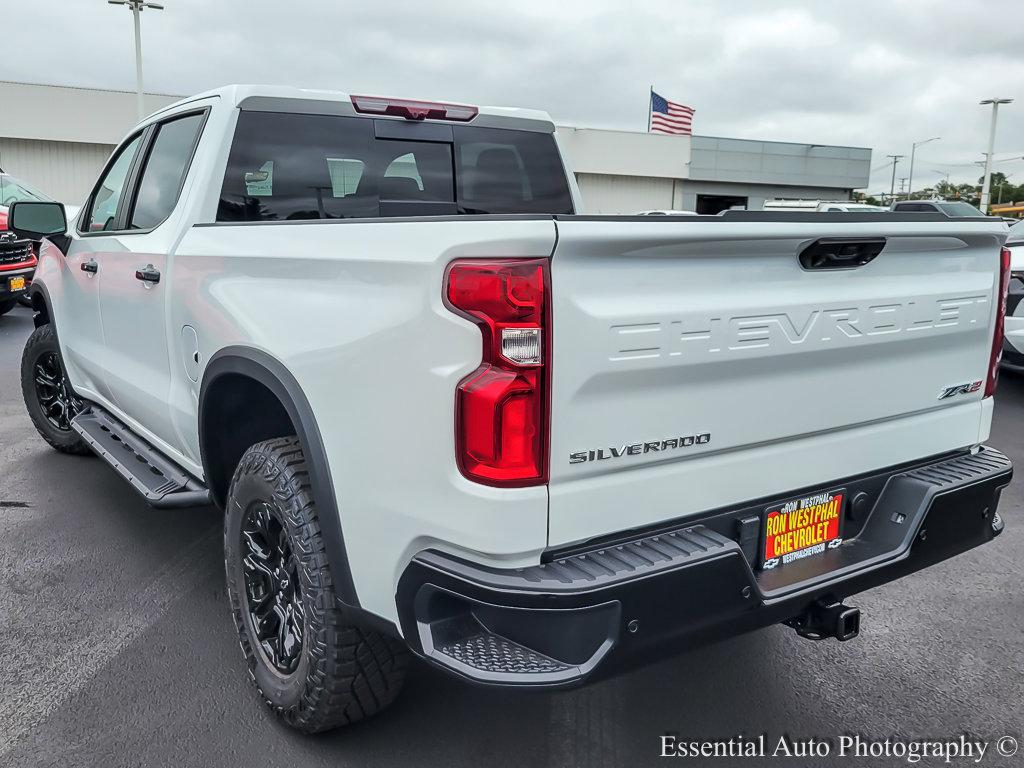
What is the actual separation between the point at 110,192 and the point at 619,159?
37.1m

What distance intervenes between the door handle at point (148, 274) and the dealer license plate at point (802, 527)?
240cm

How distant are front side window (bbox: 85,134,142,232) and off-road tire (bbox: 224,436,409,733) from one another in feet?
7.36

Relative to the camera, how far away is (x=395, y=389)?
6.62ft

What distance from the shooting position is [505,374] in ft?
6.13

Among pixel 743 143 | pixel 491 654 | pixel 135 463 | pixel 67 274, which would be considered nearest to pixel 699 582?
pixel 491 654

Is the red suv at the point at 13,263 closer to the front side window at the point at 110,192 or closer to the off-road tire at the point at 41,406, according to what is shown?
the off-road tire at the point at 41,406

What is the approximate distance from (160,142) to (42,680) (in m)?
2.30

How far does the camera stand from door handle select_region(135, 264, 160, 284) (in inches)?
131

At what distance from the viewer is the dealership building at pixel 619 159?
102ft

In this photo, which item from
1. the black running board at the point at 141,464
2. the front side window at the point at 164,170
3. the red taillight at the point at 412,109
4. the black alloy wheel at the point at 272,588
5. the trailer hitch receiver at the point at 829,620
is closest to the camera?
the trailer hitch receiver at the point at 829,620

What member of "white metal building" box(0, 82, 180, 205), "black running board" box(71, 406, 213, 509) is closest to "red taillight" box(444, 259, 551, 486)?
"black running board" box(71, 406, 213, 509)

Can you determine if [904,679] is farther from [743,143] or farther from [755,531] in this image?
[743,143]

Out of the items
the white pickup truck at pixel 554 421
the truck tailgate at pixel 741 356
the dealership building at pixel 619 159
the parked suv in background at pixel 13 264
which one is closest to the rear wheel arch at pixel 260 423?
the white pickup truck at pixel 554 421

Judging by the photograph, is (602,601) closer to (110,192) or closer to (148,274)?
(148,274)
